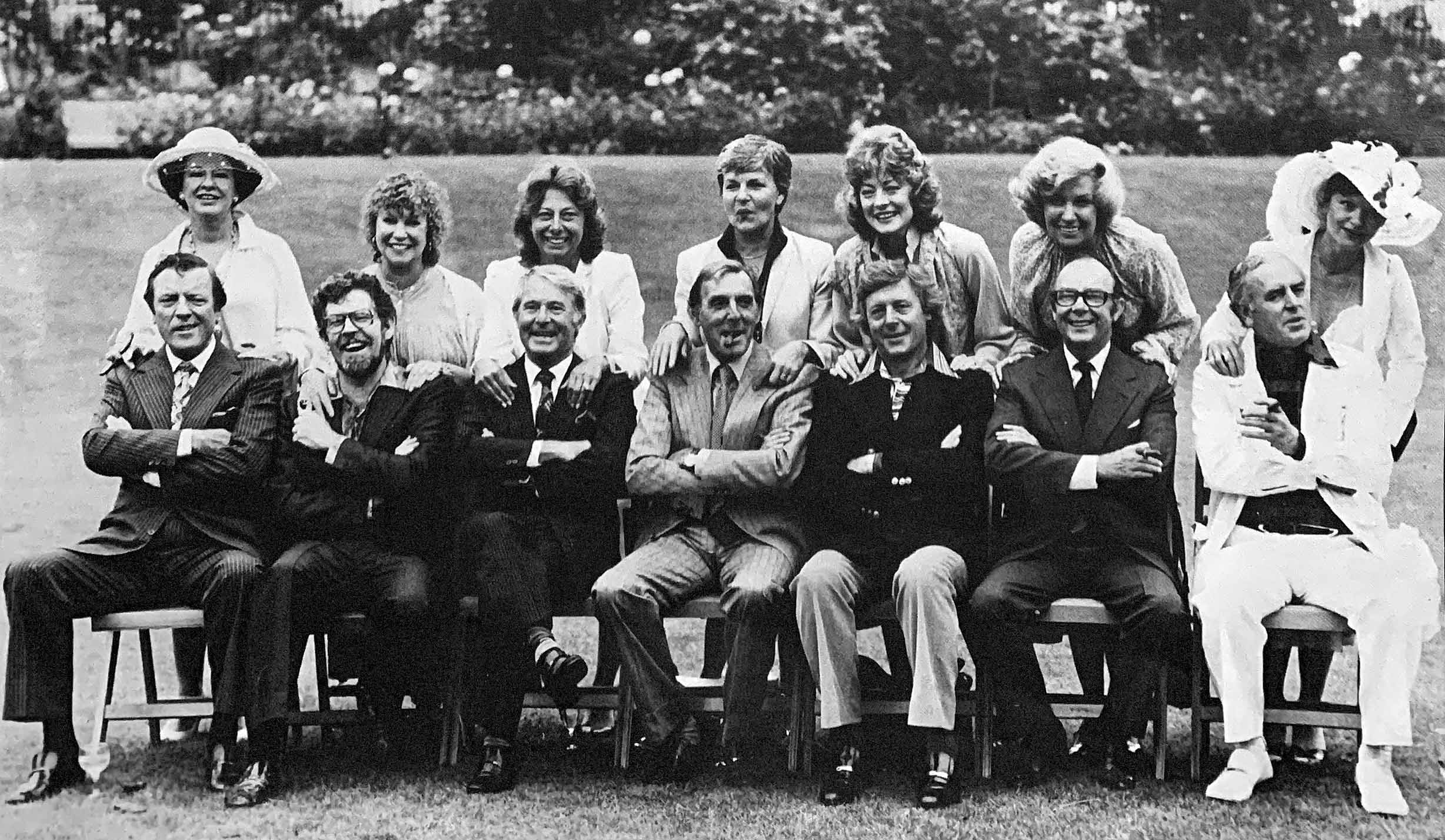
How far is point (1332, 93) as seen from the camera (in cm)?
592

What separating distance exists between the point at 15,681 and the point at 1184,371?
4760 mm

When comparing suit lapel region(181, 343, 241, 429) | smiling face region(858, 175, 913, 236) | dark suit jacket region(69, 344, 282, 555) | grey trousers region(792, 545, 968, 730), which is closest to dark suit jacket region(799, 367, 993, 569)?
grey trousers region(792, 545, 968, 730)

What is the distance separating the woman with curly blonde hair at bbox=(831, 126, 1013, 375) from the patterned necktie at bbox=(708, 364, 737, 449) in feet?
1.48

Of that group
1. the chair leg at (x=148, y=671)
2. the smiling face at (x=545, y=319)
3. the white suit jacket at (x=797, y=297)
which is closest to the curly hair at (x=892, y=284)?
the white suit jacket at (x=797, y=297)

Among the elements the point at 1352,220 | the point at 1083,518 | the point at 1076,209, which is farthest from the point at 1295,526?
the point at 1076,209

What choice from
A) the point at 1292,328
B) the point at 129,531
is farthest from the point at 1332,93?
the point at 129,531

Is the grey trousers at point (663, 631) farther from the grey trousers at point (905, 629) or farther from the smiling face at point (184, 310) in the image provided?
the smiling face at point (184, 310)

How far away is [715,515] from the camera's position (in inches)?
208

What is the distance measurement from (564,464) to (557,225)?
89 centimetres

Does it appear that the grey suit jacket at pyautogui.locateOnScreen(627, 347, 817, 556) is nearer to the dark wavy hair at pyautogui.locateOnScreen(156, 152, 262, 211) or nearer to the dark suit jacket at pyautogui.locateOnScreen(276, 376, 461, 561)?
the dark suit jacket at pyautogui.locateOnScreen(276, 376, 461, 561)

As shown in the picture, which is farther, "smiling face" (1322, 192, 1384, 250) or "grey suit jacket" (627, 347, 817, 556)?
"smiling face" (1322, 192, 1384, 250)

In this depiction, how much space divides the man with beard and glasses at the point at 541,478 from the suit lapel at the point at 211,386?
78 cm

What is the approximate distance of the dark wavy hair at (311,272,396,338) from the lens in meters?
5.38

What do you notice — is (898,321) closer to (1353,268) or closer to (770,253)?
(770,253)
